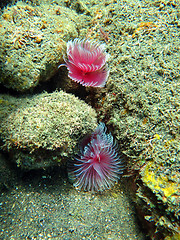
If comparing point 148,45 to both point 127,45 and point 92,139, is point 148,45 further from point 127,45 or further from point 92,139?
point 92,139

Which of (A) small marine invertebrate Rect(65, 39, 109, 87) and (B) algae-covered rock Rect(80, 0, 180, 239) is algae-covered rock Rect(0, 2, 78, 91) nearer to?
(A) small marine invertebrate Rect(65, 39, 109, 87)

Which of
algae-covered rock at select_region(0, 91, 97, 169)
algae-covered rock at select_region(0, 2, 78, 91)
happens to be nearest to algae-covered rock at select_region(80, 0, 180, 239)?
algae-covered rock at select_region(0, 91, 97, 169)

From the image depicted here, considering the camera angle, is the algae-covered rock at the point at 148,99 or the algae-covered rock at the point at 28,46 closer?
the algae-covered rock at the point at 148,99

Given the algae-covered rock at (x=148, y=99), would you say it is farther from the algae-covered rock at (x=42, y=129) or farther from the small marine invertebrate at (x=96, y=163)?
the algae-covered rock at (x=42, y=129)

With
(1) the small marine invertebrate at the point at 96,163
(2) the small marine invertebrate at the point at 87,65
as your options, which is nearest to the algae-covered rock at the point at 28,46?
(2) the small marine invertebrate at the point at 87,65

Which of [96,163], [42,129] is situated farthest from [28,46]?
[96,163]

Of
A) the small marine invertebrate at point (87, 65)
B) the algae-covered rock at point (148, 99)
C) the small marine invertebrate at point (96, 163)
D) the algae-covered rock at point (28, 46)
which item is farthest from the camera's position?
the small marine invertebrate at point (87, 65)
